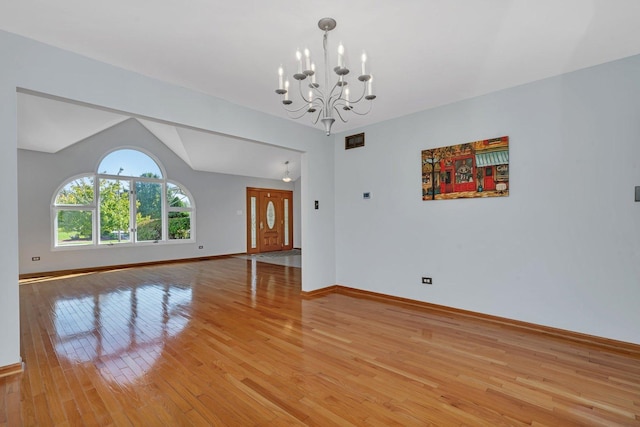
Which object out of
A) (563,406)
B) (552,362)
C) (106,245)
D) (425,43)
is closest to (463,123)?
(425,43)

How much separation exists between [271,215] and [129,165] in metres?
4.50

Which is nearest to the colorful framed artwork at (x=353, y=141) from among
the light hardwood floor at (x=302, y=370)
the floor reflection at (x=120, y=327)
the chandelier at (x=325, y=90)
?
the chandelier at (x=325, y=90)

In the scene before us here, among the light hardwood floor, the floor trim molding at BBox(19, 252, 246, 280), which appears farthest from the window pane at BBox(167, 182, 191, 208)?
the light hardwood floor

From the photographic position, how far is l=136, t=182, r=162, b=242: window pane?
A: 7738 millimetres

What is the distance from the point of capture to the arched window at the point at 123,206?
6750mm

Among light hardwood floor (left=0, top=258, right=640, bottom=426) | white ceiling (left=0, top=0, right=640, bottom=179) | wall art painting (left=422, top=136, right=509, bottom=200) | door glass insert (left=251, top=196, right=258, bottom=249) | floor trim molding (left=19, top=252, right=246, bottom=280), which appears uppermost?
white ceiling (left=0, top=0, right=640, bottom=179)

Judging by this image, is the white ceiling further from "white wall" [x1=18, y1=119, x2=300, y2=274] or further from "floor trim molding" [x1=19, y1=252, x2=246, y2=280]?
"floor trim molding" [x1=19, y1=252, x2=246, y2=280]

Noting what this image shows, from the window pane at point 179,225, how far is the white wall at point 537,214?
6.18 meters

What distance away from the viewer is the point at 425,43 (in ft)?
8.36

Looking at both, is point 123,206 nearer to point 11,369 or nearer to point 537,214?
point 11,369

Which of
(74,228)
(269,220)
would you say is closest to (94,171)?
(74,228)

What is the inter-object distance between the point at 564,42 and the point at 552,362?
2.74m

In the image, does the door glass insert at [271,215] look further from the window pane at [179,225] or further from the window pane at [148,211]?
the window pane at [148,211]

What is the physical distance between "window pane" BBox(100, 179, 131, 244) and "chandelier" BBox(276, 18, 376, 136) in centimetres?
561
